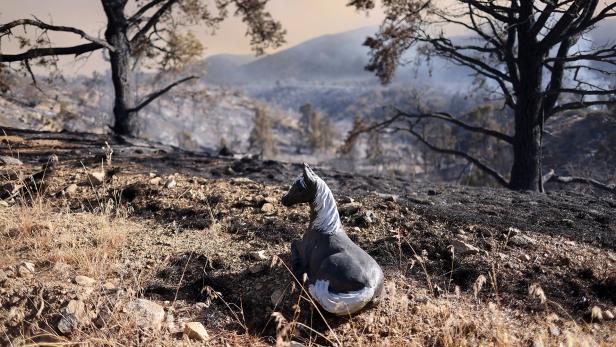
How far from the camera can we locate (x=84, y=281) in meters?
3.25

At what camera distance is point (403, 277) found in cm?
346

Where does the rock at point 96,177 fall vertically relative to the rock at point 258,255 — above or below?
above

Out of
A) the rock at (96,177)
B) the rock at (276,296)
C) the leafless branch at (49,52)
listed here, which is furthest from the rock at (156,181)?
the leafless branch at (49,52)

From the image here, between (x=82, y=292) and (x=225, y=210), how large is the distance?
75.9 inches

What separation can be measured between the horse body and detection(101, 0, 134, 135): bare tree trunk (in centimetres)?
698

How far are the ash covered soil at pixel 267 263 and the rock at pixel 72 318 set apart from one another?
0.01 meters

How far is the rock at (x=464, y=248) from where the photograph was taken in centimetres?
384

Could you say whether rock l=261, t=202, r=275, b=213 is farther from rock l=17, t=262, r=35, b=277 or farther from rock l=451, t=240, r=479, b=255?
rock l=17, t=262, r=35, b=277

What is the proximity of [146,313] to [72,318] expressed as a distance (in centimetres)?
47

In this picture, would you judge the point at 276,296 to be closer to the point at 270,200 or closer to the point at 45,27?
the point at 270,200

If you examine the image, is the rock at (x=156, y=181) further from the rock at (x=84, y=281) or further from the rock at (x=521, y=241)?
the rock at (x=521, y=241)

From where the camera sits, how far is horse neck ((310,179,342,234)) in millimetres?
3201

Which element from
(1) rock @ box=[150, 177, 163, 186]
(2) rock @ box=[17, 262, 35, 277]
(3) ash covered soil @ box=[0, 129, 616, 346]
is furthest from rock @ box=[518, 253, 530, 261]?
(1) rock @ box=[150, 177, 163, 186]

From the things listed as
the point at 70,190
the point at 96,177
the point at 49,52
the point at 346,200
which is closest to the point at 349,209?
the point at 346,200
